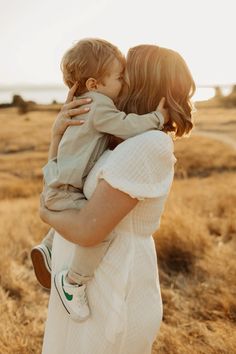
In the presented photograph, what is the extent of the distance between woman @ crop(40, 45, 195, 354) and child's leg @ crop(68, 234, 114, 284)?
3cm

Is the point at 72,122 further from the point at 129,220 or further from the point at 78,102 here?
the point at 129,220

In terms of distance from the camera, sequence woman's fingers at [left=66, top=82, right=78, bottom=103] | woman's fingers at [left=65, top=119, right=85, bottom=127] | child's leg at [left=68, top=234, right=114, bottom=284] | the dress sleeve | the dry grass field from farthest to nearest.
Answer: the dry grass field
woman's fingers at [left=66, top=82, right=78, bottom=103]
woman's fingers at [left=65, top=119, right=85, bottom=127]
child's leg at [left=68, top=234, right=114, bottom=284]
the dress sleeve

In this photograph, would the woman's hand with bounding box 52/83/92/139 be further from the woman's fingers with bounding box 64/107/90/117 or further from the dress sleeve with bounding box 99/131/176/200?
the dress sleeve with bounding box 99/131/176/200

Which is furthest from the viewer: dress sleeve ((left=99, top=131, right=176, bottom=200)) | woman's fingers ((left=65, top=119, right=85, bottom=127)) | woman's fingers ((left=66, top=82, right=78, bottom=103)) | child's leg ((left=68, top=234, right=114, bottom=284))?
woman's fingers ((left=66, top=82, right=78, bottom=103))

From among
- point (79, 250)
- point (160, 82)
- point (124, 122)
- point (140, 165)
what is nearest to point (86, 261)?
point (79, 250)

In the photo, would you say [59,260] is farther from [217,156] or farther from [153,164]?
[217,156]

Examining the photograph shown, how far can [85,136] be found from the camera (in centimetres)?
202

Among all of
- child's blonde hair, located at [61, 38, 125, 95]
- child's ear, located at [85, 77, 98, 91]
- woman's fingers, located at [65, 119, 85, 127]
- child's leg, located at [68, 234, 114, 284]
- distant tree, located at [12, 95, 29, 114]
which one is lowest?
distant tree, located at [12, 95, 29, 114]

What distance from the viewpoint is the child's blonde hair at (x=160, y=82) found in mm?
1939

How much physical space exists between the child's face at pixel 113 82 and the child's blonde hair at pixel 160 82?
0.05 metres

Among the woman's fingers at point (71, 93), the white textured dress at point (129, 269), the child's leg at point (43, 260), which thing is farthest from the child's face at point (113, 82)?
the child's leg at point (43, 260)

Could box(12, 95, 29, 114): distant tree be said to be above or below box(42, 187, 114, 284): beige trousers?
below

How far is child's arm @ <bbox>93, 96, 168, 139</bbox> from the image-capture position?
1.94 m

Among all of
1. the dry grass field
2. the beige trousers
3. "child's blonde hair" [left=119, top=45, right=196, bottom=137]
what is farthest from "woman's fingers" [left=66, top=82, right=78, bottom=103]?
the dry grass field
